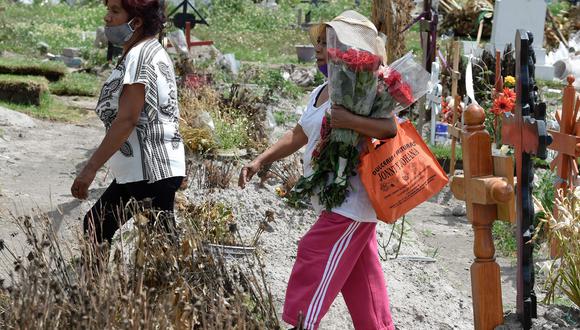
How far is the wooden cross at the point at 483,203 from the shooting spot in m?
3.72

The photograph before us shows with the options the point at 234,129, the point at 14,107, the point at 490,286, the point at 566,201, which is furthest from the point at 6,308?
the point at 14,107

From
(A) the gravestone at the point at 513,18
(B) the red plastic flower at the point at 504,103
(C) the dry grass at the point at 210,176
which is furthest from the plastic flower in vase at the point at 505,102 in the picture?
(A) the gravestone at the point at 513,18

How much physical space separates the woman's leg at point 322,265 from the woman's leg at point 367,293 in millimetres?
130

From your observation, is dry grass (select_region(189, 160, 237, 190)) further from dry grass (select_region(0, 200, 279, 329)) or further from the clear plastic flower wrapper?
the clear plastic flower wrapper

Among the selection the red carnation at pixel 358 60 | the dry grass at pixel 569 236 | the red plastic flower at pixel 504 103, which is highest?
the red carnation at pixel 358 60

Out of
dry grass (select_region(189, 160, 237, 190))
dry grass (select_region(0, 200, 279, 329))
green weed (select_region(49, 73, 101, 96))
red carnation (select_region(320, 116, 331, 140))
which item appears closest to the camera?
dry grass (select_region(0, 200, 279, 329))

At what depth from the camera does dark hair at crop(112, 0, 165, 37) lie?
439 cm

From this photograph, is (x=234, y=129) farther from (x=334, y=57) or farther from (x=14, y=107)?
(x=334, y=57)

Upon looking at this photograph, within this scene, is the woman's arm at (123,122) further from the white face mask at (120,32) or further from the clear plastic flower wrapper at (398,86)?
the clear plastic flower wrapper at (398,86)

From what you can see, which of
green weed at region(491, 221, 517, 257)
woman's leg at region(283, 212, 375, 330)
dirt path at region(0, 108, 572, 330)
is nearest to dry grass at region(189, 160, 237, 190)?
dirt path at region(0, 108, 572, 330)

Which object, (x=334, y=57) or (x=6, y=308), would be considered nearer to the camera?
(x=6, y=308)

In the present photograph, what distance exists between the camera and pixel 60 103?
11.6 m

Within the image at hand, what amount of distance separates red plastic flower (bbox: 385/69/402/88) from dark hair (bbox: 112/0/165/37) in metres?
1.11

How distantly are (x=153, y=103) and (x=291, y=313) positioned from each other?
42.3 inches
